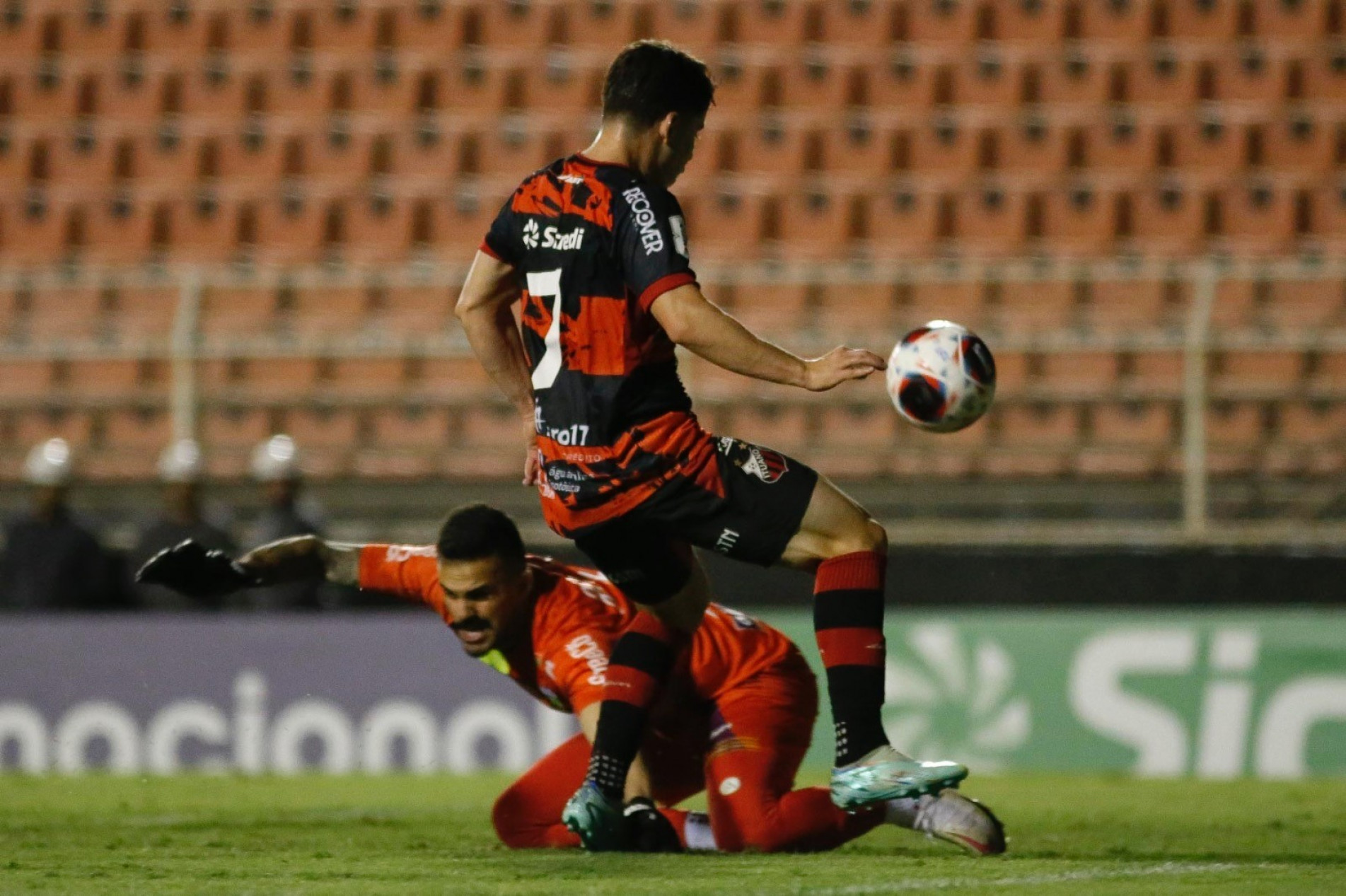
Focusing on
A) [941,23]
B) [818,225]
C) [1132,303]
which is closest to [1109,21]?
[941,23]

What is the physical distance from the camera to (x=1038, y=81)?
14078mm

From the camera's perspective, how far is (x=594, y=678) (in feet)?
21.4

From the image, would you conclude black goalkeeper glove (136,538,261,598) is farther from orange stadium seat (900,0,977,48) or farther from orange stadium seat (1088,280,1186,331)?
orange stadium seat (900,0,977,48)

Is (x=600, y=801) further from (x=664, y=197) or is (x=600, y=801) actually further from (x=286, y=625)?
(x=286, y=625)

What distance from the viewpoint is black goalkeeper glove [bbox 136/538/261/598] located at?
6570 mm

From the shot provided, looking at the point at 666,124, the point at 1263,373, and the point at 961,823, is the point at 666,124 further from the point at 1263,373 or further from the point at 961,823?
the point at 1263,373

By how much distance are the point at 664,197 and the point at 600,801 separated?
1.78 m

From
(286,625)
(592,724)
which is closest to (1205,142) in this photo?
(286,625)

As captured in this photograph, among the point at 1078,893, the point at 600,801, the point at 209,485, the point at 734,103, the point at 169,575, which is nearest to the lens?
the point at 1078,893

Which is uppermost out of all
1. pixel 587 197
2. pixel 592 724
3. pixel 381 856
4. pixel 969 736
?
pixel 587 197

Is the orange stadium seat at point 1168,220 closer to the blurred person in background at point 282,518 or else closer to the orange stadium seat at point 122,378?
the blurred person in background at point 282,518

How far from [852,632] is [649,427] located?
0.79 m

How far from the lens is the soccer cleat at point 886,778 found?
18.0 feet

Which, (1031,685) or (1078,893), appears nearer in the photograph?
(1078,893)
